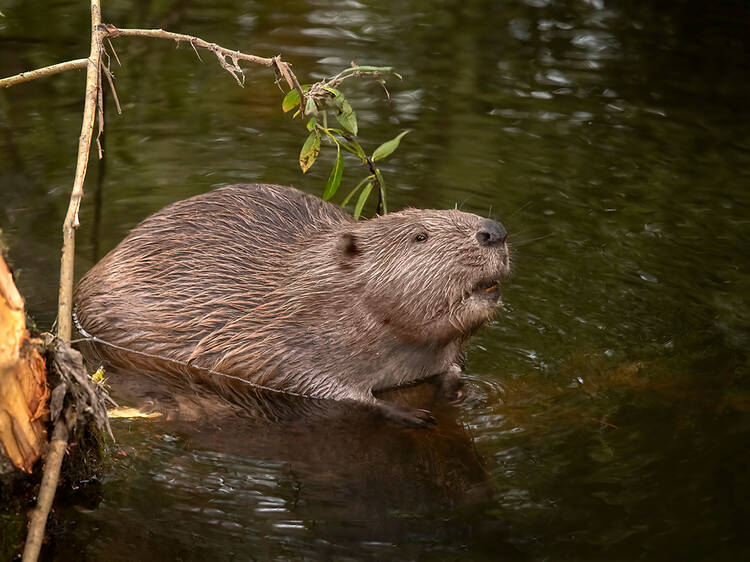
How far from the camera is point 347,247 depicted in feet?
14.6

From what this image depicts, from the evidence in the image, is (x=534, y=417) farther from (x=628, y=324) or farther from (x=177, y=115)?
(x=177, y=115)

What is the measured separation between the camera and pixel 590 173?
628 centimetres

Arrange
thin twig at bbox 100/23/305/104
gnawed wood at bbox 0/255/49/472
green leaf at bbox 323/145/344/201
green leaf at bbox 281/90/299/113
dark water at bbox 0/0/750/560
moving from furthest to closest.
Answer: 1. green leaf at bbox 323/145/344/201
2. green leaf at bbox 281/90/299/113
3. thin twig at bbox 100/23/305/104
4. dark water at bbox 0/0/750/560
5. gnawed wood at bbox 0/255/49/472

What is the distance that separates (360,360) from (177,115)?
297 centimetres

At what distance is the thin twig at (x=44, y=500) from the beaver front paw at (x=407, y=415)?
1.55 meters

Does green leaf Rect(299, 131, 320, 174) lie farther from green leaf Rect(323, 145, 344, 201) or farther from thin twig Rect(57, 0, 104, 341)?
thin twig Rect(57, 0, 104, 341)

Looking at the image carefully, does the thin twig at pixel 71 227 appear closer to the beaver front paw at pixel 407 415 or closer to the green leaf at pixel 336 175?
the green leaf at pixel 336 175

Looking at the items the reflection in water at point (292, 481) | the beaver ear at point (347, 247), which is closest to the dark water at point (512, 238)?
the reflection in water at point (292, 481)

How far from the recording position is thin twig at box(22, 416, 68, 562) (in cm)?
276

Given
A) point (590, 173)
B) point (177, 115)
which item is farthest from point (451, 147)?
point (177, 115)

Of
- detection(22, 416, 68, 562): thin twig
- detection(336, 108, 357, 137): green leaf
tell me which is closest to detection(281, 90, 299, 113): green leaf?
detection(336, 108, 357, 137): green leaf

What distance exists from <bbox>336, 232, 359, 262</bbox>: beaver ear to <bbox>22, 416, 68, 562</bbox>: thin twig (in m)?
1.69

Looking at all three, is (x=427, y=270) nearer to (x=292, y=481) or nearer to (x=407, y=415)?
(x=407, y=415)

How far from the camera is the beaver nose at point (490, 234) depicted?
13.4 ft
